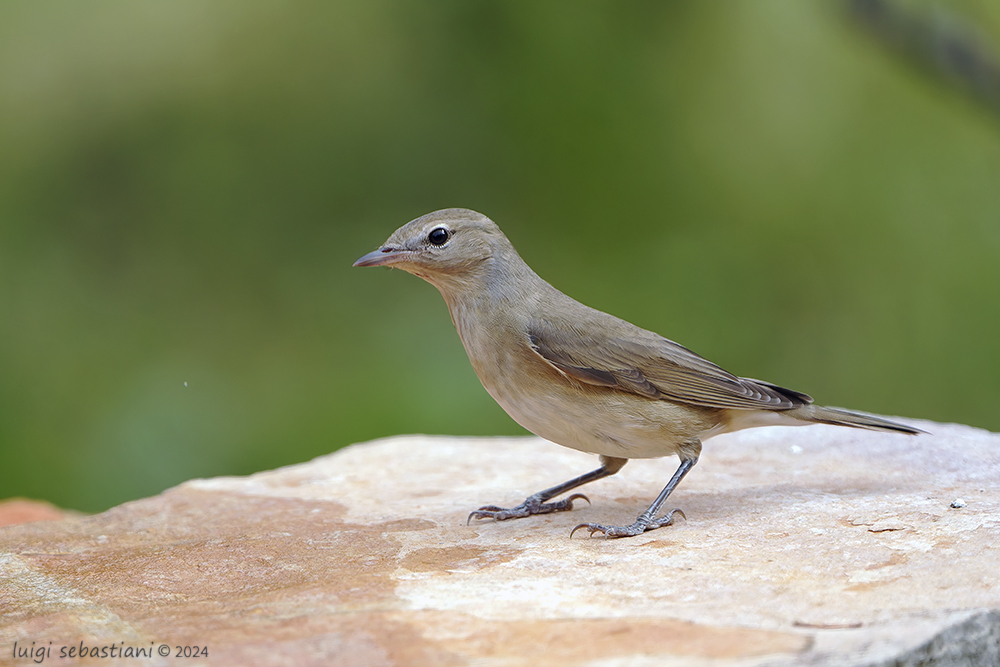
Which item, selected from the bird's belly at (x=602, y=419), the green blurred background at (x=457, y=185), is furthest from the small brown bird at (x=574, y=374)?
the green blurred background at (x=457, y=185)

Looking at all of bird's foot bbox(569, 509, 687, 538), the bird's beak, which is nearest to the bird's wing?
bird's foot bbox(569, 509, 687, 538)

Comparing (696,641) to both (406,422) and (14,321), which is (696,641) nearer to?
(406,422)

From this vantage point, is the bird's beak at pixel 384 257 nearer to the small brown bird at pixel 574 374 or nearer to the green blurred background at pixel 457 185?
the small brown bird at pixel 574 374

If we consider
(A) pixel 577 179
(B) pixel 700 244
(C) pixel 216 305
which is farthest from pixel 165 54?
(B) pixel 700 244

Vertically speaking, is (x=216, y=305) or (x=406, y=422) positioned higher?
(x=216, y=305)

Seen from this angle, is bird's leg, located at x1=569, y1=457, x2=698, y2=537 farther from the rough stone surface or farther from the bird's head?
the bird's head
